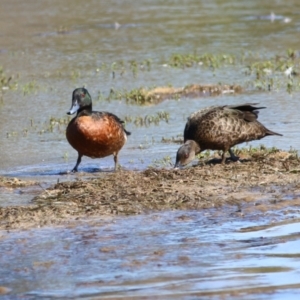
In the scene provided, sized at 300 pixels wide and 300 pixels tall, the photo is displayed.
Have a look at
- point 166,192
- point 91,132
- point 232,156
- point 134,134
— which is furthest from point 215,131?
point 134,134

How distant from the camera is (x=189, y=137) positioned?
9.27m

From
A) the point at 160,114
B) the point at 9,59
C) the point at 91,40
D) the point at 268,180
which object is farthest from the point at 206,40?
the point at 268,180

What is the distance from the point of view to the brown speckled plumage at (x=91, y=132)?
30.6ft

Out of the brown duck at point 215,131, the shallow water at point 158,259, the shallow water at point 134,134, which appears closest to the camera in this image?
the shallow water at point 158,259

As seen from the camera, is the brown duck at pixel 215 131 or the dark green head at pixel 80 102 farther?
the dark green head at pixel 80 102

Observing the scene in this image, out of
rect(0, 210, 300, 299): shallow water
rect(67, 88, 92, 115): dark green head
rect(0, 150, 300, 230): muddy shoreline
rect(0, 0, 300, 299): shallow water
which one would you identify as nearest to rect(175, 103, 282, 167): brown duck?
rect(0, 150, 300, 230): muddy shoreline

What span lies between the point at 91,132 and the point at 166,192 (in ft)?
5.96

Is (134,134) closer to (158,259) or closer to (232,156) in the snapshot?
(232,156)

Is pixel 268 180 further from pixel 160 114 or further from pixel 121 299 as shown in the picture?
pixel 160 114

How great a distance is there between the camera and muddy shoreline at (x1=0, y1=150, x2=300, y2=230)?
23.6 feet

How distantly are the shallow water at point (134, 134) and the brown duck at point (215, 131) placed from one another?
593 mm

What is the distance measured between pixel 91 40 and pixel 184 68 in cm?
377

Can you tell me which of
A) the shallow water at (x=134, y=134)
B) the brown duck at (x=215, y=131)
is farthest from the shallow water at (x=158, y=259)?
the brown duck at (x=215, y=131)

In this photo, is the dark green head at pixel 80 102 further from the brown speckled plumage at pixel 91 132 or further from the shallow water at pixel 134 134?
the shallow water at pixel 134 134
